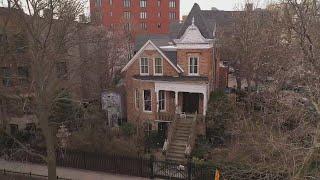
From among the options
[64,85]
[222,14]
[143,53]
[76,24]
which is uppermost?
[222,14]

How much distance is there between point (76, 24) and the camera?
24234mm

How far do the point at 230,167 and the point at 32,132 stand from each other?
15022mm

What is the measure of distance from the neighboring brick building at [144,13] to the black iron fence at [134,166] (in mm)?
53130

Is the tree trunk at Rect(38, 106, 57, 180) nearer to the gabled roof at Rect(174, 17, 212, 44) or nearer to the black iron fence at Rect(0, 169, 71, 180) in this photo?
the black iron fence at Rect(0, 169, 71, 180)

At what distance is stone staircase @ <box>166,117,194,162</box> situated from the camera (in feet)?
76.4

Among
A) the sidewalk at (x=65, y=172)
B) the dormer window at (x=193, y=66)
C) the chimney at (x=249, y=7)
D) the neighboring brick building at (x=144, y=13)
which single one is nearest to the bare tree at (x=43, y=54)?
the sidewalk at (x=65, y=172)

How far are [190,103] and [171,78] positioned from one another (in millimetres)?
3245

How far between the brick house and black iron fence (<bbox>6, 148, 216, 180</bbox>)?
21.7 feet

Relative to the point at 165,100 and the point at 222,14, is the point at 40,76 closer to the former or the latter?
the point at 165,100

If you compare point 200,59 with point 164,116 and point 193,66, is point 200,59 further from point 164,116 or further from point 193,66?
point 164,116

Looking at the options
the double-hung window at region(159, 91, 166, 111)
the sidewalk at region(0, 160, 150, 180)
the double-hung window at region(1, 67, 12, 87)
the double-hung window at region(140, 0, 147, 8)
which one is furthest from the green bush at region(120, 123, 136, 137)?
the double-hung window at region(140, 0, 147, 8)

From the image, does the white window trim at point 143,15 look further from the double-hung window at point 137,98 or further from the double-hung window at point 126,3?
the double-hung window at point 137,98

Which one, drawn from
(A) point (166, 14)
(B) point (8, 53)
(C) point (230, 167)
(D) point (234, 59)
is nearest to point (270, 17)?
(D) point (234, 59)

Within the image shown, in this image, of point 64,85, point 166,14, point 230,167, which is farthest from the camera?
point 166,14
